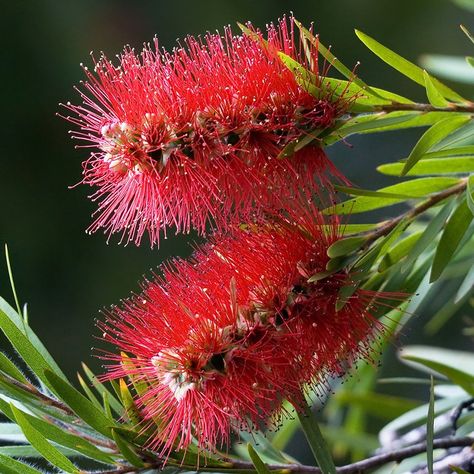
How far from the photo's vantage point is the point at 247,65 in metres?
0.77

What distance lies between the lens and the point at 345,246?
2.62 ft

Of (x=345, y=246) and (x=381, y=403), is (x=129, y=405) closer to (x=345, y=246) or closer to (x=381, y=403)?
(x=345, y=246)

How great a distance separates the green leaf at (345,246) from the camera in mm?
788

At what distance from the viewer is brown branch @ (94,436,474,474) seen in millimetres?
793

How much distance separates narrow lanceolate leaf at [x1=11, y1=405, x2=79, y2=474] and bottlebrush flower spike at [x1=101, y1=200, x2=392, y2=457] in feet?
0.24

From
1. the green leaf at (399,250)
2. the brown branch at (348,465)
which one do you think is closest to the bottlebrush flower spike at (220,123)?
the green leaf at (399,250)

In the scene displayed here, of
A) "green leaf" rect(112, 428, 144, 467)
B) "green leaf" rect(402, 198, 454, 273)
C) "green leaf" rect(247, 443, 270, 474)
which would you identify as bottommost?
"green leaf" rect(247, 443, 270, 474)

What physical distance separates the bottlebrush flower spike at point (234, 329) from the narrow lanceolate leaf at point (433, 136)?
10 cm

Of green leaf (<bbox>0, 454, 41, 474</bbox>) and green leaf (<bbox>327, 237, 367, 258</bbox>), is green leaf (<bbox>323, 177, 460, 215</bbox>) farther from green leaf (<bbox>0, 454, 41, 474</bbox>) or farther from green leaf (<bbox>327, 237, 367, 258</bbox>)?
green leaf (<bbox>0, 454, 41, 474</bbox>)

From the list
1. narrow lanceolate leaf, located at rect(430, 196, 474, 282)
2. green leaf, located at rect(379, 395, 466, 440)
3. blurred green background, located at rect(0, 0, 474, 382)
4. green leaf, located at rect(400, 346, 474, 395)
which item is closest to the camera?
narrow lanceolate leaf, located at rect(430, 196, 474, 282)

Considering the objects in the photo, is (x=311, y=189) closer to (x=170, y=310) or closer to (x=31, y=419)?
(x=170, y=310)

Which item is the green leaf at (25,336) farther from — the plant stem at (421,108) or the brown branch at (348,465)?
the plant stem at (421,108)

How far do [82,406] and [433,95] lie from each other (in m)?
0.39

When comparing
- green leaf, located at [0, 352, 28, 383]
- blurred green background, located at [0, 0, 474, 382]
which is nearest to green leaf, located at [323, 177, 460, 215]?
green leaf, located at [0, 352, 28, 383]
